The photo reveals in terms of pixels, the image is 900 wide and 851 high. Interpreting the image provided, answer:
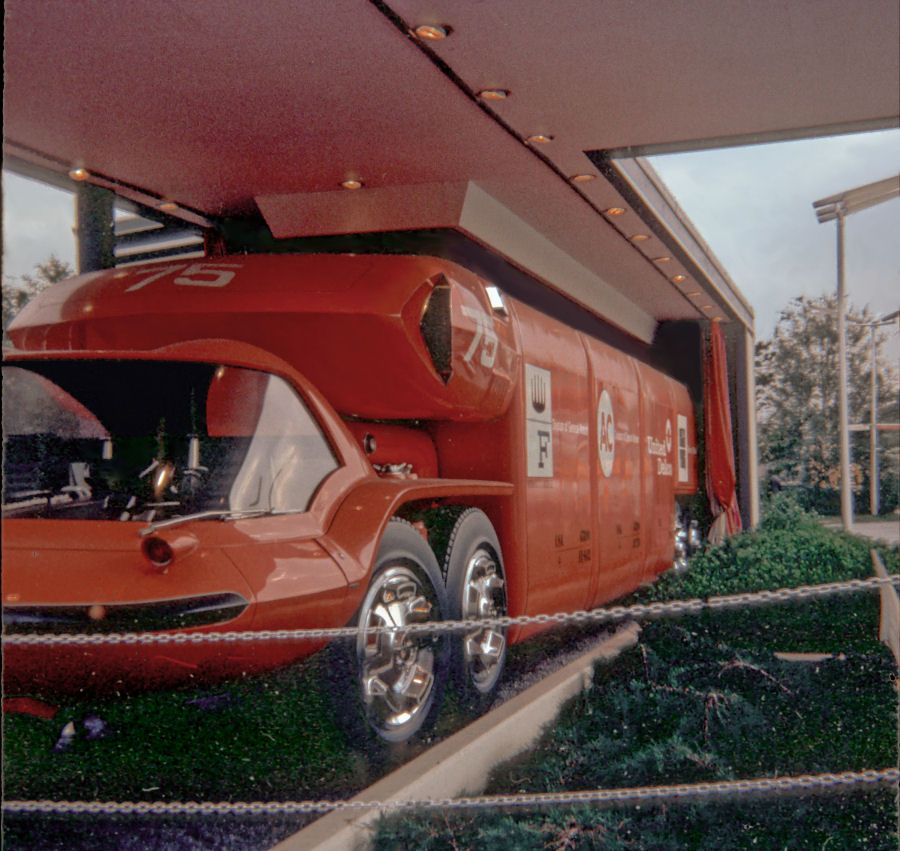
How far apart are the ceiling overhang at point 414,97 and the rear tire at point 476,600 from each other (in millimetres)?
2259

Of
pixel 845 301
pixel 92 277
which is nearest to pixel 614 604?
pixel 845 301

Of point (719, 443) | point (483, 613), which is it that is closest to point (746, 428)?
point (719, 443)

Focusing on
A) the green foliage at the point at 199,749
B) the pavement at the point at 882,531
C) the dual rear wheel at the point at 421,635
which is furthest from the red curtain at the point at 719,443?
the green foliage at the point at 199,749

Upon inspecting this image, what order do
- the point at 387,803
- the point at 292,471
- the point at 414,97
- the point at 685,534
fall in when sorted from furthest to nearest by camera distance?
the point at 685,534 → the point at 414,97 → the point at 292,471 → the point at 387,803

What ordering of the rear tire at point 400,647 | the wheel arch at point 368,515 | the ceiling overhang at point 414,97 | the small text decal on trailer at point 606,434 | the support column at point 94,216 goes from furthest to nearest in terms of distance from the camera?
the small text decal on trailer at point 606,434 < the support column at point 94,216 < the ceiling overhang at point 414,97 < the rear tire at point 400,647 < the wheel arch at point 368,515

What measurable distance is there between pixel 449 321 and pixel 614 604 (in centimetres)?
445

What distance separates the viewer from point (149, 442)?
3.01 m

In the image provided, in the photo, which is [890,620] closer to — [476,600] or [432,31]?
[476,600]

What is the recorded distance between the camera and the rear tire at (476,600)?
437 centimetres

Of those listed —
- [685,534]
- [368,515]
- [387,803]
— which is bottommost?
[387,803]

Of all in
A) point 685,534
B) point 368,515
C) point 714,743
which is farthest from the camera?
point 685,534

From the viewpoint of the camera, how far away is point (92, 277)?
455 cm

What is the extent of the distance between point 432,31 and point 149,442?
2320mm

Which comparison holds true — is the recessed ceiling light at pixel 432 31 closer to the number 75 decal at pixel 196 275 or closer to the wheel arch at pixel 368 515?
the number 75 decal at pixel 196 275
